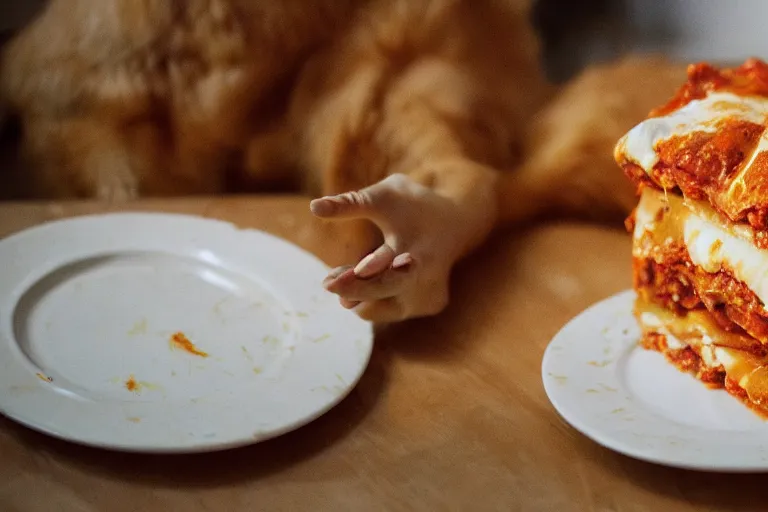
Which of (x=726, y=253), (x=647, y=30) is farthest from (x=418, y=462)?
(x=647, y=30)

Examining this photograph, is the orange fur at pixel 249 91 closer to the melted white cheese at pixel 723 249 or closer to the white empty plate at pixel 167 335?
the white empty plate at pixel 167 335

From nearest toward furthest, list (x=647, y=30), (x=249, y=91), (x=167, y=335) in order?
(x=167, y=335), (x=249, y=91), (x=647, y=30)

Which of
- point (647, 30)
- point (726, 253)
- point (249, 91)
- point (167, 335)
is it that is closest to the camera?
point (726, 253)

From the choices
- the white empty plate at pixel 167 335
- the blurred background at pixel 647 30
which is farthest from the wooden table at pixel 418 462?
the blurred background at pixel 647 30

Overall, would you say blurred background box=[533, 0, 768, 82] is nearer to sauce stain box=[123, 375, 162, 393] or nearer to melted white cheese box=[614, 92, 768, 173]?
melted white cheese box=[614, 92, 768, 173]

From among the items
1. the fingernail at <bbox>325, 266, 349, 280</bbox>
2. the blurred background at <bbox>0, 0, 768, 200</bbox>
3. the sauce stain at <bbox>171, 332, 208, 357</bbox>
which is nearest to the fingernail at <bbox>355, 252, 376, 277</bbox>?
the fingernail at <bbox>325, 266, 349, 280</bbox>

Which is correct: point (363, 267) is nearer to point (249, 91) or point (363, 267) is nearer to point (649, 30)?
point (249, 91)
